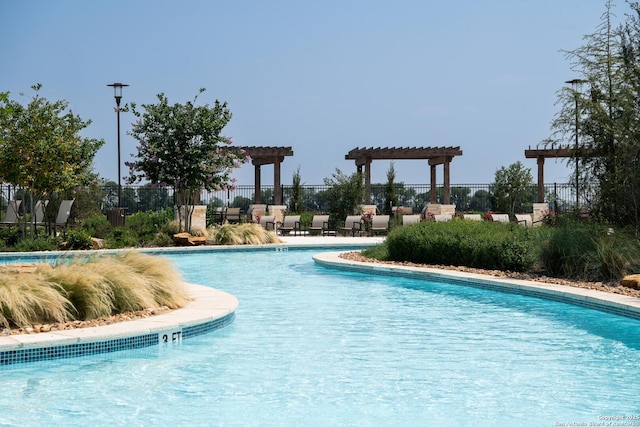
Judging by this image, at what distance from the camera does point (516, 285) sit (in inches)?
399

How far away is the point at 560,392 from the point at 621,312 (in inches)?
122

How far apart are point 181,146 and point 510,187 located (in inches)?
569

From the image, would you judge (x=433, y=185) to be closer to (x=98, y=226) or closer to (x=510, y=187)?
(x=510, y=187)

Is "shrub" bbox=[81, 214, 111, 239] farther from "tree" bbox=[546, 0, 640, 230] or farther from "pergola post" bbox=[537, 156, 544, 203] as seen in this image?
"pergola post" bbox=[537, 156, 544, 203]

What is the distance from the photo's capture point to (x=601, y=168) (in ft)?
39.5

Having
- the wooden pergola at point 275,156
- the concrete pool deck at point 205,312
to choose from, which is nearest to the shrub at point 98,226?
the wooden pergola at point 275,156

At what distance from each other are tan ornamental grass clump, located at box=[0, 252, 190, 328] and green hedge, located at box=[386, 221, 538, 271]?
5447 mm

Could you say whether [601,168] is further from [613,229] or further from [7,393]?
[7,393]

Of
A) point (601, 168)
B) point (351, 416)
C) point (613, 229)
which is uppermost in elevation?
point (601, 168)

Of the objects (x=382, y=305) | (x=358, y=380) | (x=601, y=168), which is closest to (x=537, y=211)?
(x=601, y=168)

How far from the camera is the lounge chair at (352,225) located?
843 inches

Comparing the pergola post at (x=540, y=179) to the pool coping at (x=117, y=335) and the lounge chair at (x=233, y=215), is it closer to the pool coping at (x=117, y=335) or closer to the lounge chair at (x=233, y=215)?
the lounge chair at (x=233, y=215)

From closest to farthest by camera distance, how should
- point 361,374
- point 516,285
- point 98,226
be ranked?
point 361,374
point 516,285
point 98,226

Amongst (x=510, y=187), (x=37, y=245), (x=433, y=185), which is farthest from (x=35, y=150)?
(x=510, y=187)
